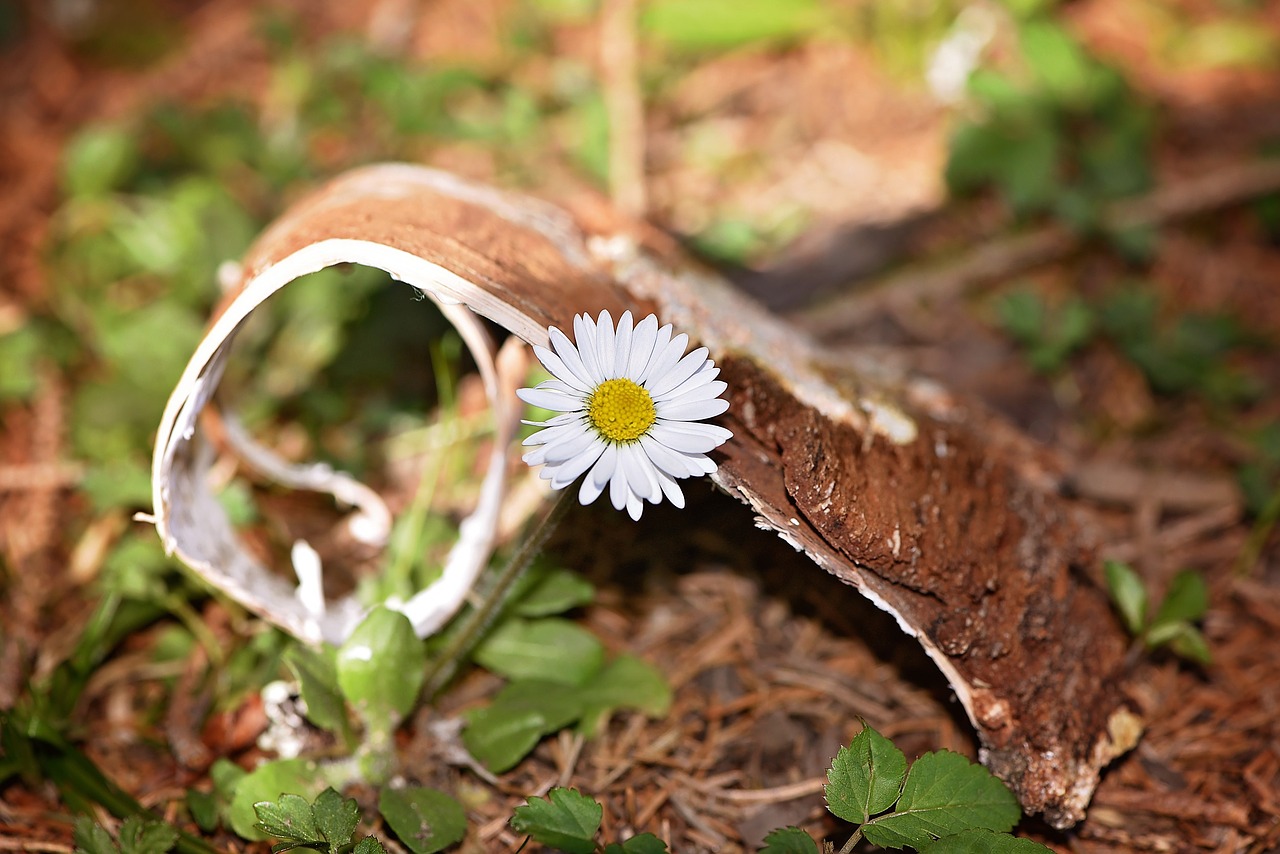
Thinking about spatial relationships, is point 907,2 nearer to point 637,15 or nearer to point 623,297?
point 637,15

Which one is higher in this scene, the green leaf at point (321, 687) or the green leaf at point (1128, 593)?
the green leaf at point (1128, 593)

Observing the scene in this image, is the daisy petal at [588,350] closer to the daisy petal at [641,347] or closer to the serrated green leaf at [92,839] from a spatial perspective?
the daisy petal at [641,347]

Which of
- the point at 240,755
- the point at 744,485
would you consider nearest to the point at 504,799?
the point at 240,755

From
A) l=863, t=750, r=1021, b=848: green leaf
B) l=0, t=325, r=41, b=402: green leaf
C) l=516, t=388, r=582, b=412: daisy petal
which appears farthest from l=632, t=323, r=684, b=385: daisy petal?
l=0, t=325, r=41, b=402: green leaf

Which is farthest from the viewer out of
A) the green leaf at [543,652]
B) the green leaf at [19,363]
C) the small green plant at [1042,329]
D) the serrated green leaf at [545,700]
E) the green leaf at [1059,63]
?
the green leaf at [1059,63]

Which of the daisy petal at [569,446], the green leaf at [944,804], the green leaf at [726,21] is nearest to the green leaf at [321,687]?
the daisy petal at [569,446]

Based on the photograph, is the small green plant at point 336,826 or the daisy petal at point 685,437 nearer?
the daisy petal at point 685,437

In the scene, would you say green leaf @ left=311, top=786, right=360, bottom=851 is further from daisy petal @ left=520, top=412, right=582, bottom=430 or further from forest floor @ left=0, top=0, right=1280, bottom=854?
daisy petal @ left=520, top=412, right=582, bottom=430
